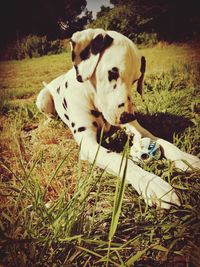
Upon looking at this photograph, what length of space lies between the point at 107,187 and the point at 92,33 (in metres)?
0.95

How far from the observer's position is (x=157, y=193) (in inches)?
45.2

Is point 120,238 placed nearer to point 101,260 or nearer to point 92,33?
point 101,260

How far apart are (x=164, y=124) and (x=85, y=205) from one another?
4.33ft

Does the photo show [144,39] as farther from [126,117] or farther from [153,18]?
[126,117]

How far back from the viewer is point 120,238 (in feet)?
3.22

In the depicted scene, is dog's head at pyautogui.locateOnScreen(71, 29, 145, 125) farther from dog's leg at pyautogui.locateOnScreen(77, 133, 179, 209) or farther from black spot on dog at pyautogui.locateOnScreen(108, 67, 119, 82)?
dog's leg at pyautogui.locateOnScreen(77, 133, 179, 209)

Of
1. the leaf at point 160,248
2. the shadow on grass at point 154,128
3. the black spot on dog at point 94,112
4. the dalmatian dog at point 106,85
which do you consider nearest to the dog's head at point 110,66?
the dalmatian dog at point 106,85

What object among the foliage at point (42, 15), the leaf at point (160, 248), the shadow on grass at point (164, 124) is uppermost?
the foliage at point (42, 15)

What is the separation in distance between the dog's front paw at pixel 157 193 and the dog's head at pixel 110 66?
1.62ft

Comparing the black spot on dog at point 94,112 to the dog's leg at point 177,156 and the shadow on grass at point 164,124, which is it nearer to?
the dog's leg at point 177,156

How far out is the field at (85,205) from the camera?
33.9 inches

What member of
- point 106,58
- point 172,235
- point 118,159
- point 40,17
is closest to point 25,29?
point 40,17

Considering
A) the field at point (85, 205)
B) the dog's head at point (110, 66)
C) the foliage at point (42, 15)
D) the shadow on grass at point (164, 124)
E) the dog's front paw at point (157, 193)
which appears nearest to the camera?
the field at point (85, 205)

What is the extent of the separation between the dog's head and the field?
41 cm
